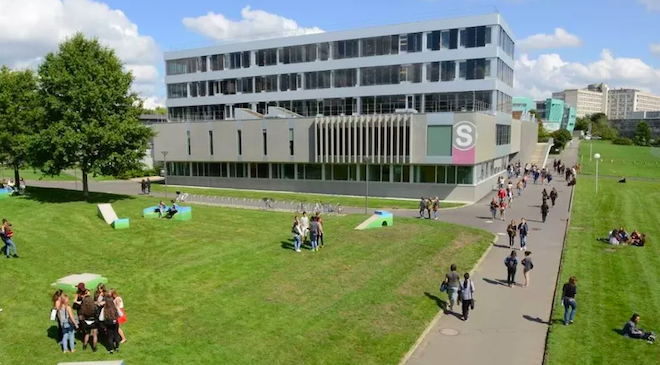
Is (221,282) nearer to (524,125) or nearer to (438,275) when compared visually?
(438,275)

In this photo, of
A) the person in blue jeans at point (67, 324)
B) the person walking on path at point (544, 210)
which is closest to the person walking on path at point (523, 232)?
the person walking on path at point (544, 210)

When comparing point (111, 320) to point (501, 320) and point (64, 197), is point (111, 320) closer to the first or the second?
point (501, 320)

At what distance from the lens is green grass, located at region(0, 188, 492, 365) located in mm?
13406

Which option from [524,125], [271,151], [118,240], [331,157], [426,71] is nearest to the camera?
[118,240]

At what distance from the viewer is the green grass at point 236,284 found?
13.4 metres

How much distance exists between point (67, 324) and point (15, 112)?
102 ft

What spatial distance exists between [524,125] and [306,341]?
62.9 metres

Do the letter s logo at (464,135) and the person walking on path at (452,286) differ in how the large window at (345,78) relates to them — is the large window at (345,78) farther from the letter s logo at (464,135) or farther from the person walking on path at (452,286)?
the person walking on path at (452,286)

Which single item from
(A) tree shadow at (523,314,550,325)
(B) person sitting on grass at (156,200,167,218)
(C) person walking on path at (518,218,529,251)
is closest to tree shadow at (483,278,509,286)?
(A) tree shadow at (523,314,550,325)

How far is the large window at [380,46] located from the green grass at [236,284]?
27.6 meters

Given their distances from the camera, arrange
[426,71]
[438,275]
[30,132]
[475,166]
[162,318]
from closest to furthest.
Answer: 1. [162,318]
2. [438,275]
3. [30,132]
4. [475,166]
5. [426,71]

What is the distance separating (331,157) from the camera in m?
45.1

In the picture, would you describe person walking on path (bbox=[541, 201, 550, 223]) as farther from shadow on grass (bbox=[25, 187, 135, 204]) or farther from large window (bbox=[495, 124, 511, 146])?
shadow on grass (bbox=[25, 187, 135, 204])

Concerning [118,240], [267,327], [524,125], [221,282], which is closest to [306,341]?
[267,327]
